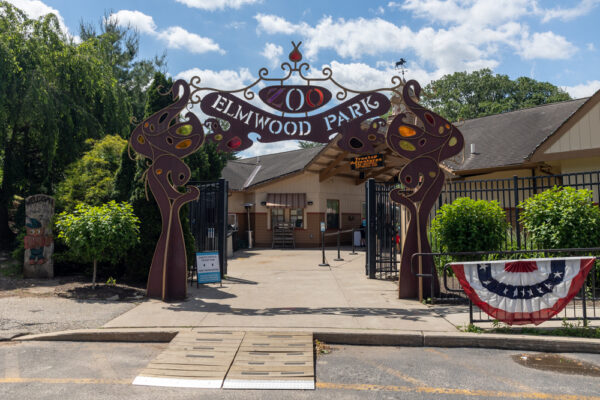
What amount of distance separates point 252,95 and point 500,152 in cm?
1177

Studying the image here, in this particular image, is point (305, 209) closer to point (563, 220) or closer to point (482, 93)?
point (563, 220)

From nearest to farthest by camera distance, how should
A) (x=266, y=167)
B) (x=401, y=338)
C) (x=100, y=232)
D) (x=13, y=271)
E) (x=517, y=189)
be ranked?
(x=401, y=338) → (x=100, y=232) → (x=517, y=189) → (x=13, y=271) → (x=266, y=167)

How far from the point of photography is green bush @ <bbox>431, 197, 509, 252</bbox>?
9.39 meters

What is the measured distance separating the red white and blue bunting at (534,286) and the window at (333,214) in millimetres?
17112

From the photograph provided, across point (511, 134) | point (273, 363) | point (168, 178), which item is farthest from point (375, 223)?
point (511, 134)

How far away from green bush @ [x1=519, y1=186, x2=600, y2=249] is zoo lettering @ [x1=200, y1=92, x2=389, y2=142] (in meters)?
4.23

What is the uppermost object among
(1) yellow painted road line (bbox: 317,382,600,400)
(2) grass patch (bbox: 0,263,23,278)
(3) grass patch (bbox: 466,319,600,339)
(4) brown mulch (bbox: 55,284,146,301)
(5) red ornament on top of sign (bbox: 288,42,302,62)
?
(5) red ornament on top of sign (bbox: 288,42,302,62)

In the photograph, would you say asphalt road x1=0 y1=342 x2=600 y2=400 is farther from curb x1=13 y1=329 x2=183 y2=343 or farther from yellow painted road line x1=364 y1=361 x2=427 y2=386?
curb x1=13 y1=329 x2=183 y2=343

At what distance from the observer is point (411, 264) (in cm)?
812

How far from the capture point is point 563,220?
8594 millimetres

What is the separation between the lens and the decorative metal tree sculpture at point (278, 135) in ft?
26.6

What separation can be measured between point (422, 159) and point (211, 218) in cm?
655

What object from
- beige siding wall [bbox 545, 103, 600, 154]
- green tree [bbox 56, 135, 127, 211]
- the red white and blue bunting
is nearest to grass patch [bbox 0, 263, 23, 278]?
green tree [bbox 56, 135, 127, 211]

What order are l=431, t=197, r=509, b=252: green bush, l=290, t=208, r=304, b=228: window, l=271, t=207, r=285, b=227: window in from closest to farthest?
1. l=431, t=197, r=509, b=252: green bush
2. l=290, t=208, r=304, b=228: window
3. l=271, t=207, r=285, b=227: window
